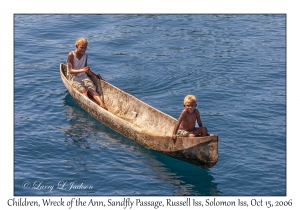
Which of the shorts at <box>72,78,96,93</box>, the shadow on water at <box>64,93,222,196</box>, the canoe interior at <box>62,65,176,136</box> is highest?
the shorts at <box>72,78,96,93</box>

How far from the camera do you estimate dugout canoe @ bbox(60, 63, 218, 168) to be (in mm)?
11938

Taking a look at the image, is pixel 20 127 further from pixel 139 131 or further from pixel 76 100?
pixel 139 131

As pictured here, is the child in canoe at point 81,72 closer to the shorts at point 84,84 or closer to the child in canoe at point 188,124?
the shorts at point 84,84

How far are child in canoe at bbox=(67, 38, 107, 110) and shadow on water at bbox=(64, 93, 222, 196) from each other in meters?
0.54

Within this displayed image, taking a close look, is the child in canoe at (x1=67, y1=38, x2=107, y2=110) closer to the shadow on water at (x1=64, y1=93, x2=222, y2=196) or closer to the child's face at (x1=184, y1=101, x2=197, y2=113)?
the shadow on water at (x1=64, y1=93, x2=222, y2=196)

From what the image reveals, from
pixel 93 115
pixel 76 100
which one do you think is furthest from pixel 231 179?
pixel 76 100

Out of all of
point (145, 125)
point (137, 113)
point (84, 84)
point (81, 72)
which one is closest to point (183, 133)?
point (145, 125)

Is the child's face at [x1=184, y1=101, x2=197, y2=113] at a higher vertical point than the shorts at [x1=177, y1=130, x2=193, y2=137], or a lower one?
higher

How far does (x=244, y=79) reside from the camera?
17.3 metres

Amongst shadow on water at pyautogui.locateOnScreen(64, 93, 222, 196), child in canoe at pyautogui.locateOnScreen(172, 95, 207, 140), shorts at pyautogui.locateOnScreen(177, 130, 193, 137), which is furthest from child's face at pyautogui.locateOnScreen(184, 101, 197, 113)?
shadow on water at pyautogui.locateOnScreen(64, 93, 222, 196)

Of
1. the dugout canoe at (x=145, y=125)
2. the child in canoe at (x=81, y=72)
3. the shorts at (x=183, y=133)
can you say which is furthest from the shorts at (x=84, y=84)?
the shorts at (x=183, y=133)

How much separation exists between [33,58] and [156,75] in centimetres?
465

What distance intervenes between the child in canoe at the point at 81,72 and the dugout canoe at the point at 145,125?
0.75 feet

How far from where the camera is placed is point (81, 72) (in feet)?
50.1
